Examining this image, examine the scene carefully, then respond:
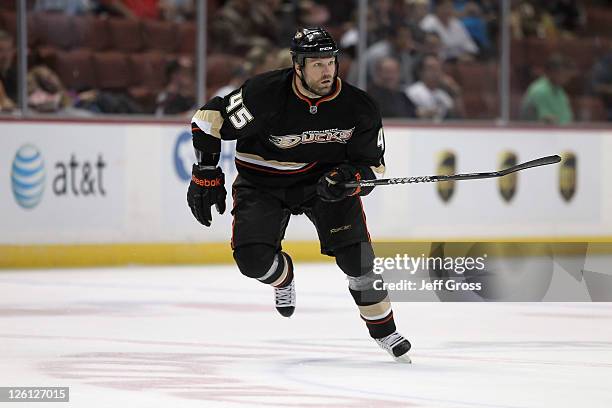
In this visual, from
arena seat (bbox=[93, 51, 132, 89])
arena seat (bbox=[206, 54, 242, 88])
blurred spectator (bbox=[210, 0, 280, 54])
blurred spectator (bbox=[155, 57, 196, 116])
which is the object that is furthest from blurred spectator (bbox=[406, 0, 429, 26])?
arena seat (bbox=[93, 51, 132, 89])

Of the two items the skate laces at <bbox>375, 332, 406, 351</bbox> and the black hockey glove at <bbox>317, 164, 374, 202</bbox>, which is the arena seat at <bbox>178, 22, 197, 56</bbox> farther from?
the skate laces at <bbox>375, 332, 406, 351</bbox>

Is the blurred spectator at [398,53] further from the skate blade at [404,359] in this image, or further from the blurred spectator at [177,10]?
the skate blade at [404,359]

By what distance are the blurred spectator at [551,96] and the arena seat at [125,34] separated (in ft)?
11.0

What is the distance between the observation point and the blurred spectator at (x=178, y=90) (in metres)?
10.5

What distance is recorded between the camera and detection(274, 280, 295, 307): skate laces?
656 centimetres

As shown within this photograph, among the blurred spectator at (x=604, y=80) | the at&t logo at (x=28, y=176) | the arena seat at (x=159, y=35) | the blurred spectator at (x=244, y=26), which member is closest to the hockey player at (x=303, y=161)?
the at&t logo at (x=28, y=176)

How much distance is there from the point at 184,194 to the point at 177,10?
132 centimetres

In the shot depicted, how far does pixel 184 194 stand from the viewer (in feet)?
34.1

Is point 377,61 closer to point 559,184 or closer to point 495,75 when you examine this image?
point 495,75

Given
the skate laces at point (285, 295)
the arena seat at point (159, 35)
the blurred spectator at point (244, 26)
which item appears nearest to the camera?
the skate laces at point (285, 295)

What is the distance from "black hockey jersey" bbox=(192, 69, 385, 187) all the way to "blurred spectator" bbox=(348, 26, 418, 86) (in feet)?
16.8

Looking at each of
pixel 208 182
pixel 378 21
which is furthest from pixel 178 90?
pixel 208 182

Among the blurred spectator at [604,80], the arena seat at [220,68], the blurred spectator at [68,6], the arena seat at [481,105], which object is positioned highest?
the blurred spectator at [68,6]

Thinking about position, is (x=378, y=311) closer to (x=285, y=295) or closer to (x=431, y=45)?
(x=285, y=295)
